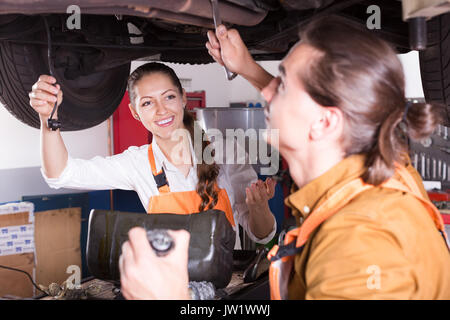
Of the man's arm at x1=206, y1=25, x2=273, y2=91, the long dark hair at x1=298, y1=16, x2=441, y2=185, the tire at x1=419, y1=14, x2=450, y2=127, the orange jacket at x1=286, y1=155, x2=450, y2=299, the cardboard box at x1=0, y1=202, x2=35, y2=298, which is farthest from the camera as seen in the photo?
the cardboard box at x1=0, y1=202, x2=35, y2=298

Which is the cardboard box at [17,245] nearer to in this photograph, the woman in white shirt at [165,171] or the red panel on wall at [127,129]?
the red panel on wall at [127,129]

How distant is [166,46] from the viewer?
1.66 metres

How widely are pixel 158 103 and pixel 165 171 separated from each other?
236 mm

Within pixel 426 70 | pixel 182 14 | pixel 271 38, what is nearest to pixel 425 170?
pixel 426 70

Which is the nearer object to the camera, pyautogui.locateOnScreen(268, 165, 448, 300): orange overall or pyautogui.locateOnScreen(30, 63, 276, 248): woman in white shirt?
pyautogui.locateOnScreen(268, 165, 448, 300): orange overall

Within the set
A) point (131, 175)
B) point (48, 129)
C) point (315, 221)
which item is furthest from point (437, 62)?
point (48, 129)

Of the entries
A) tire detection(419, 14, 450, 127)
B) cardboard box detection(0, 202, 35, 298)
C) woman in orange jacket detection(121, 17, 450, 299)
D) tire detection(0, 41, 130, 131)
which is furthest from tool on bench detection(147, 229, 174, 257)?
cardboard box detection(0, 202, 35, 298)

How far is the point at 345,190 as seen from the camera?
68cm

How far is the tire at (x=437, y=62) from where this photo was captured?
122 cm

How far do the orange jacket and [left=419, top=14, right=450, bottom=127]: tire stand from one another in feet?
2.46

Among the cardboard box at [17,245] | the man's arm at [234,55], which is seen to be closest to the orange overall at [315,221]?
the man's arm at [234,55]

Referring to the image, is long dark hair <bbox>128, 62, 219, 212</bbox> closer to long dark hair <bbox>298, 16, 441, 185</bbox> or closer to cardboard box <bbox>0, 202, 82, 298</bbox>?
long dark hair <bbox>298, 16, 441, 185</bbox>

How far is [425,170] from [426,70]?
152 cm

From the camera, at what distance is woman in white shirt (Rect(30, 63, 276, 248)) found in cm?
144
